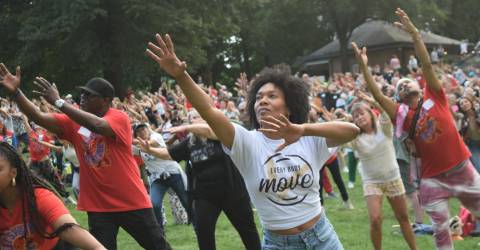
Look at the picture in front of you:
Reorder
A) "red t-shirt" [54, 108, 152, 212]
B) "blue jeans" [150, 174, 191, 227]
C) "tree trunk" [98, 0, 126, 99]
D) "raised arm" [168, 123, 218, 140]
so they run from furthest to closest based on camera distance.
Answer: "tree trunk" [98, 0, 126, 99], "blue jeans" [150, 174, 191, 227], "red t-shirt" [54, 108, 152, 212], "raised arm" [168, 123, 218, 140]

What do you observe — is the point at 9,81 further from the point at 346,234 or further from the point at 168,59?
the point at 346,234

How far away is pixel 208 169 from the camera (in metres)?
6.82

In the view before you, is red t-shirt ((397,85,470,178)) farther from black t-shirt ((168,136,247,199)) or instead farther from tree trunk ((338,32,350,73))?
tree trunk ((338,32,350,73))

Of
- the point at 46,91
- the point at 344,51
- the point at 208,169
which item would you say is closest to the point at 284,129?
the point at 46,91

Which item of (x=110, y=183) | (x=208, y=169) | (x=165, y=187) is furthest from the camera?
(x=165, y=187)

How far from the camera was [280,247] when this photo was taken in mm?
3951

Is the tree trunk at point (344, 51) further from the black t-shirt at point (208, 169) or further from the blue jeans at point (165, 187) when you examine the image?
the black t-shirt at point (208, 169)

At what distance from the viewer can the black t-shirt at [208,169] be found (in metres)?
6.66

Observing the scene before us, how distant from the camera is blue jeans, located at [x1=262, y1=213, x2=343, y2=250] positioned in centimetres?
391

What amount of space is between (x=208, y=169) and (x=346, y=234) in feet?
10.0

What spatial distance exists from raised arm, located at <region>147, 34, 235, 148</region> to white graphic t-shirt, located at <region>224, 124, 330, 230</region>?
18 centimetres

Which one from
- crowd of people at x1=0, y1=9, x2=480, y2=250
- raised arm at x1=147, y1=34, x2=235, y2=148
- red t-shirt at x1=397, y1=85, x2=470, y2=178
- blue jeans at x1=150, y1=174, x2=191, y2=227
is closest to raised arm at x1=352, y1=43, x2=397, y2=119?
crowd of people at x1=0, y1=9, x2=480, y2=250

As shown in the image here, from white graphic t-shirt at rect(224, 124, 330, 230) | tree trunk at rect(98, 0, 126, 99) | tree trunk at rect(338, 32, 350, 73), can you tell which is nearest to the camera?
white graphic t-shirt at rect(224, 124, 330, 230)

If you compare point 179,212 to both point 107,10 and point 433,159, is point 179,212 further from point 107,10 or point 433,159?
point 107,10
